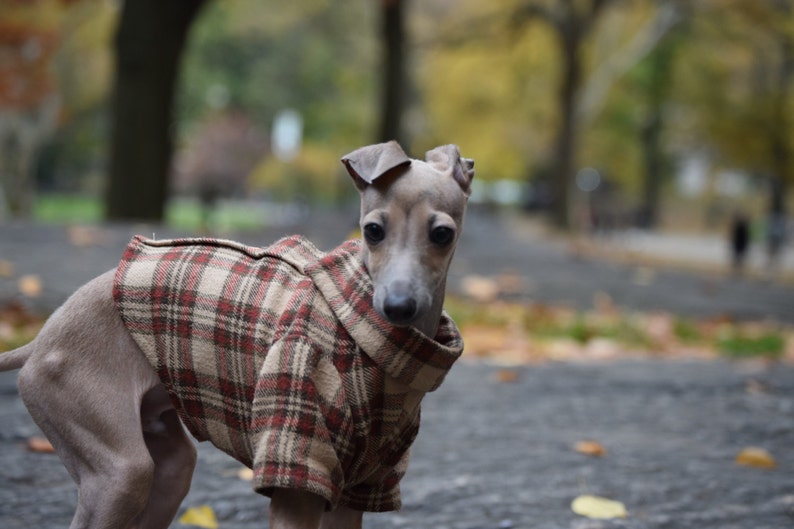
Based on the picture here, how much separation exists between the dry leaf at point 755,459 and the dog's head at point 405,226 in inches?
104

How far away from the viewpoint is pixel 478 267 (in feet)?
44.8

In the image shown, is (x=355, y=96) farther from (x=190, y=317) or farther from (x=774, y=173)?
(x=190, y=317)

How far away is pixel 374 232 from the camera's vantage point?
88.4 inches

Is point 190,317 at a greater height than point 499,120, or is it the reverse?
point 499,120

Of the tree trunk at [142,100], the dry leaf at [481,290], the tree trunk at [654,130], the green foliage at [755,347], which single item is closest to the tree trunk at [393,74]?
the tree trunk at [142,100]

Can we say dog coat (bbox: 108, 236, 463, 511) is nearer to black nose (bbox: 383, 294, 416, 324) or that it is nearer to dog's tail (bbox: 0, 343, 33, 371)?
black nose (bbox: 383, 294, 416, 324)

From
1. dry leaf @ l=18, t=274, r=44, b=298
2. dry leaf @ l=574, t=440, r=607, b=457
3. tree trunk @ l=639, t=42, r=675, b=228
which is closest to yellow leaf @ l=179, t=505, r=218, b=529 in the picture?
dry leaf @ l=574, t=440, r=607, b=457

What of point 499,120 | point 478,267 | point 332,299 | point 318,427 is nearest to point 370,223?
point 332,299

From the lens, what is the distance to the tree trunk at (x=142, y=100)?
441 inches

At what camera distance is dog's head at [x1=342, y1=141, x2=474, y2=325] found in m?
2.15

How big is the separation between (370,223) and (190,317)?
2.01 ft

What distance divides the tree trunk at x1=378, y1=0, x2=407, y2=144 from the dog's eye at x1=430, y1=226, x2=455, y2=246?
622 inches

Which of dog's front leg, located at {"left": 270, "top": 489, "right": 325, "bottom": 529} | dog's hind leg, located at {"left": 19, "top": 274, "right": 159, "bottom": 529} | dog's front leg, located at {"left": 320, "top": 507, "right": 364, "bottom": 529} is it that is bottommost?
dog's front leg, located at {"left": 320, "top": 507, "right": 364, "bottom": 529}

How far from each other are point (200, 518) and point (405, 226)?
1706 mm
